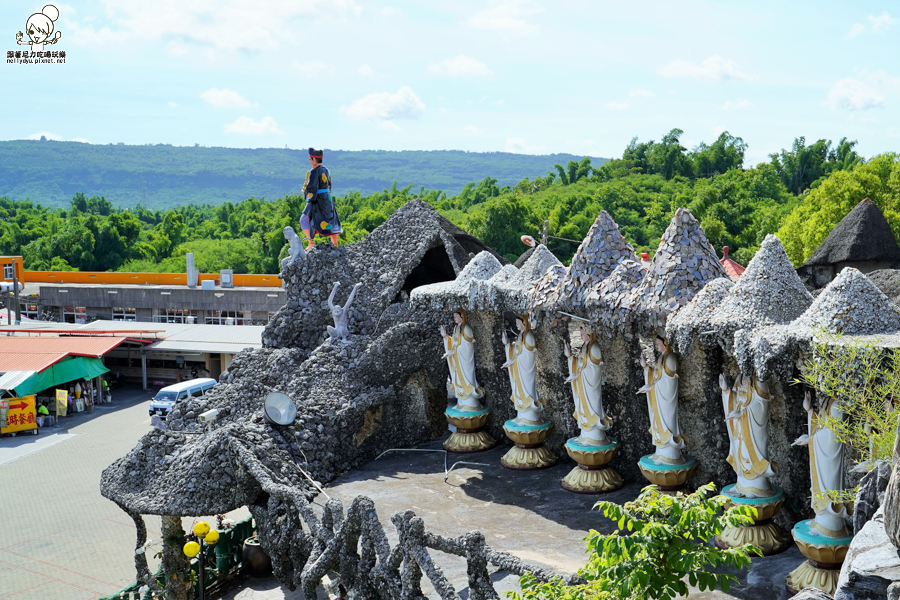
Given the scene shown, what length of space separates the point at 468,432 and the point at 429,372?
4.88ft

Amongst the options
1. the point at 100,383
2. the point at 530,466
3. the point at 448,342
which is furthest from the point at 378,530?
the point at 100,383

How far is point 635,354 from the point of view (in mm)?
12359

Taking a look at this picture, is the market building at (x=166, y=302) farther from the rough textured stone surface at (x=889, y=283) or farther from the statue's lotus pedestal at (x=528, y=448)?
the rough textured stone surface at (x=889, y=283)

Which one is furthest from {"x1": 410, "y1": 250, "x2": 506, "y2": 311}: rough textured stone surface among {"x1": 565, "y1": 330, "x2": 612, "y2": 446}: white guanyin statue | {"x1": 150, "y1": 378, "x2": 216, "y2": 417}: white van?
{"x1": 150, "y1": 378, "x2": 216, "y2": 417}: white van

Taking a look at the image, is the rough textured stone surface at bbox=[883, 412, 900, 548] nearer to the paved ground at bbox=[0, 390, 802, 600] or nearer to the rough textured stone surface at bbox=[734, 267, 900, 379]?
the rough textured stone surface at bbox=[734, 267, 900, 379]

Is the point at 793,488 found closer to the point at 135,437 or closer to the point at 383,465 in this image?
the point at 383,465

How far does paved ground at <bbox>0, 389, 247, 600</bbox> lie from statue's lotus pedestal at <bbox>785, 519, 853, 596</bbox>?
1032 cm

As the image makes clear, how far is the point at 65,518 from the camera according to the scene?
1733 cm

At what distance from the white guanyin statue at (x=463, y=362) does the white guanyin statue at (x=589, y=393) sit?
2.53m

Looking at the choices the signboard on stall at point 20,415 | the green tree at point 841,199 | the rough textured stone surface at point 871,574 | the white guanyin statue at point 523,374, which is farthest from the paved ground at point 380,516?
the green tree at point 841,199

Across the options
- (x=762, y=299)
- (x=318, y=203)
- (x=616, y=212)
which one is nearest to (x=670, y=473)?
(x=762, y=299)

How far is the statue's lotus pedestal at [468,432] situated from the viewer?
15.0m

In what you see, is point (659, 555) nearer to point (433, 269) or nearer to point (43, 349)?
point (433, 269)

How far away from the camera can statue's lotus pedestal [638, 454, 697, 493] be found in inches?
440
